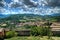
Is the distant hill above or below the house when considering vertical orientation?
above

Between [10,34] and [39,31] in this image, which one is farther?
[39,31]

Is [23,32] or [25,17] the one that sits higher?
[25,17]

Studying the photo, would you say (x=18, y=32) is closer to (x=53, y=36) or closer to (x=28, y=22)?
(x=28, y=22)

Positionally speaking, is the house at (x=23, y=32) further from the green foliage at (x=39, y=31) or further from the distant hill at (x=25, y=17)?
the distant hill at (x=25, y=17)

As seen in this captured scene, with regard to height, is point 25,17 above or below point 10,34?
above

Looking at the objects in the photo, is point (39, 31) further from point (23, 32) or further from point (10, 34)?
point (10, 34)

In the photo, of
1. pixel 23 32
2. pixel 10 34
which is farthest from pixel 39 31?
pixel 10 34

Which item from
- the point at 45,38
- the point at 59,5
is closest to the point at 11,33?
the point at 45,38

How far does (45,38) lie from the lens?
435cm

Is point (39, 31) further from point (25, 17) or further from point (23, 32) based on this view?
point (25, 17)

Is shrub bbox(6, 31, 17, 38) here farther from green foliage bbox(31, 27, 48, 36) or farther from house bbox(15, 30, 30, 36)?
green foliage bbox(31, 27, 48, 36)

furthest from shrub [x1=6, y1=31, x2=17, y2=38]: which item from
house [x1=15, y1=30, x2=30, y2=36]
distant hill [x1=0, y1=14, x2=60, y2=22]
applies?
distant hill [x1=0, y1=14, x2=60, y2=22]

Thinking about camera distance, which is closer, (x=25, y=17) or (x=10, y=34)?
(x=10, y=34)

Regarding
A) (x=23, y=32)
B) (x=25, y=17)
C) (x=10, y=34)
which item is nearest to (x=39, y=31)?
(x=23, y=32)
